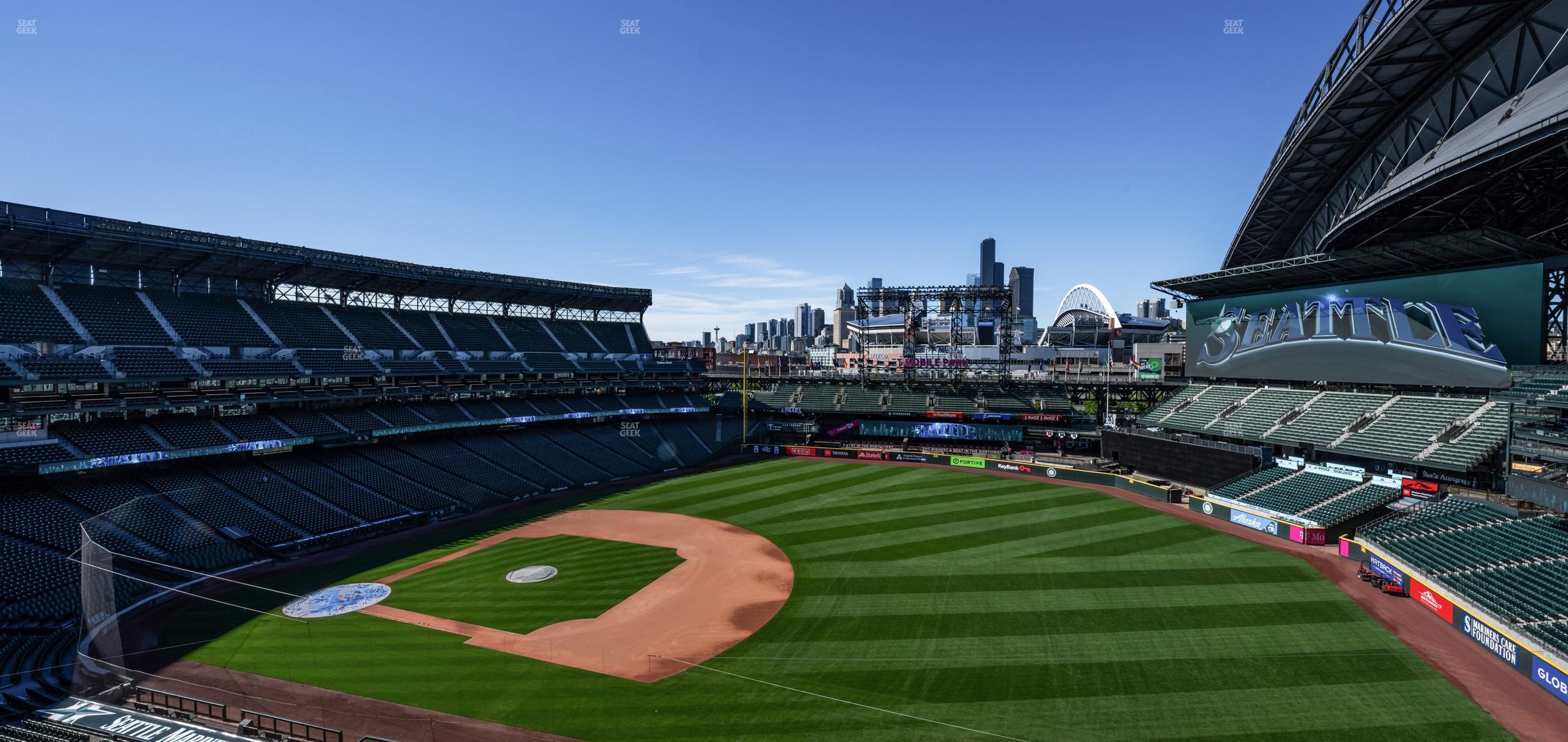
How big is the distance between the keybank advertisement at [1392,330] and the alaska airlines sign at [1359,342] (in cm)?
5

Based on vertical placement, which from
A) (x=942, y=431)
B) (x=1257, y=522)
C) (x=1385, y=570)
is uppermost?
(x=942, y=431)

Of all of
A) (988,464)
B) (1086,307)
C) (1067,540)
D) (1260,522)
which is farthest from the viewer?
(1086,307)

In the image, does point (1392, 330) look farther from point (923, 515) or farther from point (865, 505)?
point (865, 505)

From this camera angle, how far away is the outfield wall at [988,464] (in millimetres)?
43469

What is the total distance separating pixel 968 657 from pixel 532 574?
1938 centimetres

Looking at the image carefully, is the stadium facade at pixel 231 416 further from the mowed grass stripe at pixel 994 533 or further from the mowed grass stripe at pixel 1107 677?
the mowed grass stripe at pixel 994 533

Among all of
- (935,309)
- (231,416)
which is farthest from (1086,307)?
(231,416)

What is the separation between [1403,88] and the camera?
2711 centimetres

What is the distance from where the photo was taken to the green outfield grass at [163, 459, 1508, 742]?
1675cm

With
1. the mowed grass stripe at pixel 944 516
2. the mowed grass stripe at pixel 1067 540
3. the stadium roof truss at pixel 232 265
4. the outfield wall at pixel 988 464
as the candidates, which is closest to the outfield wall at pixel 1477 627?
the mowed grass stripe at pixel 1067 540

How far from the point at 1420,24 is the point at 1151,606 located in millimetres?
23780

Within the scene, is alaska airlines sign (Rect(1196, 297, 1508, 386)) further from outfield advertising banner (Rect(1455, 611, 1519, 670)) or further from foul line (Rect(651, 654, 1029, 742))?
foul line (Rect(651, 654, 1029, 742))

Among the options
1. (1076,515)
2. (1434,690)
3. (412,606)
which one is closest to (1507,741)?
(1434,690)

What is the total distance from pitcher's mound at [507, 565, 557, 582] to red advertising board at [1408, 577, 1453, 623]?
1367 inches
